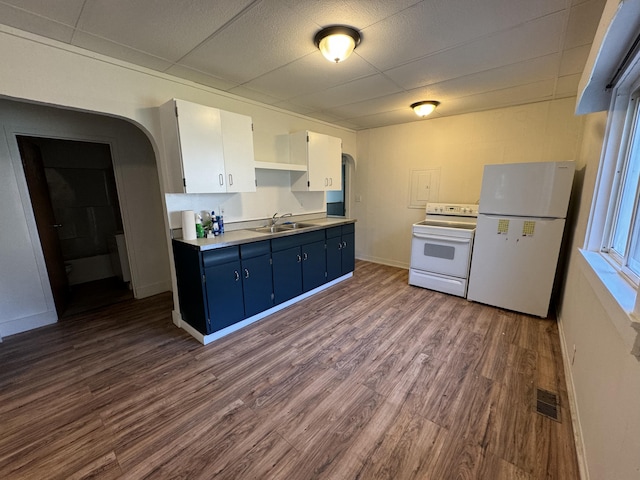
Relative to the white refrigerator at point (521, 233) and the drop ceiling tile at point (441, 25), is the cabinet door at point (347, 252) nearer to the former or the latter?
the white refrigerator at point (521, 233)

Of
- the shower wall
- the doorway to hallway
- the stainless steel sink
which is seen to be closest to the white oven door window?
the stainless steel sink

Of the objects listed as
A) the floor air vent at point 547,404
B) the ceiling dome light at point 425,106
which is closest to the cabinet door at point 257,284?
the floor air vent at point 547,404

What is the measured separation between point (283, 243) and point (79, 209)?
153 inches

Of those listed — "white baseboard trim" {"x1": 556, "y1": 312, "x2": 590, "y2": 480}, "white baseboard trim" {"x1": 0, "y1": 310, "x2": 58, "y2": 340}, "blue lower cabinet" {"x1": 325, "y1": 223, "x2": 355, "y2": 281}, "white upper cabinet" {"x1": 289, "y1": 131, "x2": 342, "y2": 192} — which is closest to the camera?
"white baseboard trim" {"x1": 556, "y1": 312, "x2": 590, "y2": 480}

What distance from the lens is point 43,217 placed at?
9.62 ft

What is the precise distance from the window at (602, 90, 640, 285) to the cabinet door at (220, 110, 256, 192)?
3024 mm

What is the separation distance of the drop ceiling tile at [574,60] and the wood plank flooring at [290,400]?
2.49m

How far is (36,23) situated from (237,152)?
1.51 metres

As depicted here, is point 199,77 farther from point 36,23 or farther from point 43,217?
point 43,217

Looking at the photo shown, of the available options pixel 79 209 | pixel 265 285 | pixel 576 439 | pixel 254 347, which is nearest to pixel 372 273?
pixel 265 285

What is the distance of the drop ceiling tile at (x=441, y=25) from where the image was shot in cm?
153

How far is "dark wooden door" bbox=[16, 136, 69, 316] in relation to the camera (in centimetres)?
274

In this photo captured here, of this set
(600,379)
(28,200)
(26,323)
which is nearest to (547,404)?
(600,379)

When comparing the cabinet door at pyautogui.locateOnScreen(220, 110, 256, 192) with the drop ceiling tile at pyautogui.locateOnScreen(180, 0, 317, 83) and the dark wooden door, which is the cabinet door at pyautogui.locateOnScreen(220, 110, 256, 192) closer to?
the drop ceiling tile at pyautogui.locateOnScreen(180, 0, 317, 83)
